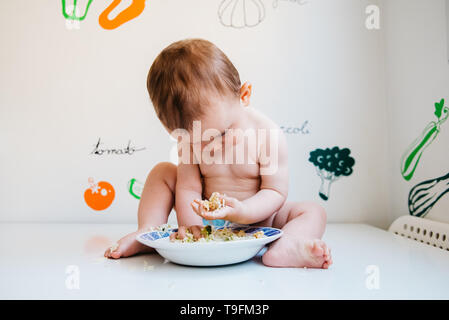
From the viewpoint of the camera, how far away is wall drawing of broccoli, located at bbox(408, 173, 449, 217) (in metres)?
0.98

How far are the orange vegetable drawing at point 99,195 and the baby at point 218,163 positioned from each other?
515mm

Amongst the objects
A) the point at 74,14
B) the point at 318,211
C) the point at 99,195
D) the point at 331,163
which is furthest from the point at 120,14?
the point at 318,211

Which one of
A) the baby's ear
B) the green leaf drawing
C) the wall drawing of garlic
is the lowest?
the green leaf drawing

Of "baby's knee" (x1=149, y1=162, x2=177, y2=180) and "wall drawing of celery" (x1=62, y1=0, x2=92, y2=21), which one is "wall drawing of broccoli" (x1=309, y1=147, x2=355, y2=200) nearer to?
"baby's knee" (x1=149, y1=162, x2=177, y2=180)

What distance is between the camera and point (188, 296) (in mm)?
533

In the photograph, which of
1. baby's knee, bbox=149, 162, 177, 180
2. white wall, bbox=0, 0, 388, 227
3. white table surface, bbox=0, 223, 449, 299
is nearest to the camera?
white table surface, bbox=0, 223, 449, 299

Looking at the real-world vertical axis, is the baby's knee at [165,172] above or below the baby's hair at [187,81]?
below

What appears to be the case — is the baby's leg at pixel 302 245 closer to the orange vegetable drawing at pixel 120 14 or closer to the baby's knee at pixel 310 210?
the baby's knee at pixel 310 210

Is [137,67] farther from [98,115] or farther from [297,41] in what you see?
[297,41]

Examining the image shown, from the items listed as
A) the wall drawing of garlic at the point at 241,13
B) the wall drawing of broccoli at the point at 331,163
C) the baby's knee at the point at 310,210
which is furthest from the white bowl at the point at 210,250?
the wall drawing of garlic at the point at 241,13

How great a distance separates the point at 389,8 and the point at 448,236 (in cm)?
77

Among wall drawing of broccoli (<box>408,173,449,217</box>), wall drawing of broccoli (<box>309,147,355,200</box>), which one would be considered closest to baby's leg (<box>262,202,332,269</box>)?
wall drawing of broccoli (<box>408,173,449,217</box>)

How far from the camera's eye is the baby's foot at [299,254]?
2.18ft

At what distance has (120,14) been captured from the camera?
1357 mm
